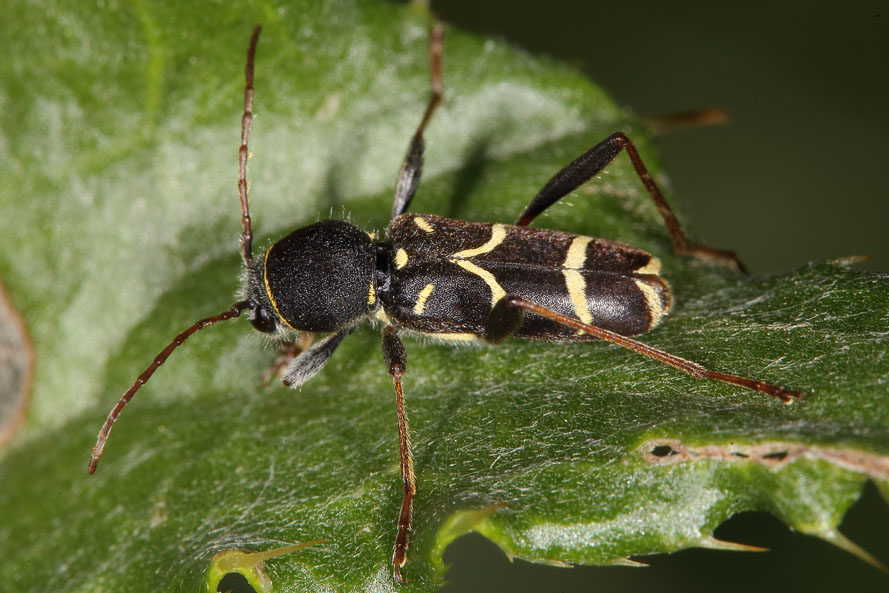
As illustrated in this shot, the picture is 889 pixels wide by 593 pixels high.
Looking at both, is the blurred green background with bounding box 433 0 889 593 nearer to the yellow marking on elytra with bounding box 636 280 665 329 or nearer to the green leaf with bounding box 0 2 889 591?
the green leaf with bounding box 0 2 889 591

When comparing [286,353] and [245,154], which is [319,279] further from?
[245,154]

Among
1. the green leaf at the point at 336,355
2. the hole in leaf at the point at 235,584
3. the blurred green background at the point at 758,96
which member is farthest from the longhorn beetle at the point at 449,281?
the blurred green background at the point at 758,96

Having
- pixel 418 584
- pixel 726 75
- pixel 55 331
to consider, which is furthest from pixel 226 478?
pixel 726 75

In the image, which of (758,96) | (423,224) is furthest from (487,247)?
(758,96)

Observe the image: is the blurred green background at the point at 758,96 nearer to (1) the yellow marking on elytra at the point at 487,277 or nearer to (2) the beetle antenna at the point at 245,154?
(2) the beetle antenna at the point at 245,154

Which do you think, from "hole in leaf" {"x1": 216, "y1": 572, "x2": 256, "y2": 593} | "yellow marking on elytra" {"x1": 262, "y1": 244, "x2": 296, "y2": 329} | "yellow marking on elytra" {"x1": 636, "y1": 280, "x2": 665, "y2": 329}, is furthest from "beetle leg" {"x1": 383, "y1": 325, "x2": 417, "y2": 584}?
"hole in leaf" {"x1": 216, "y1": 572, "x2": 256, "y2": 593}

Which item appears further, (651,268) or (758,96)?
(758,96)
